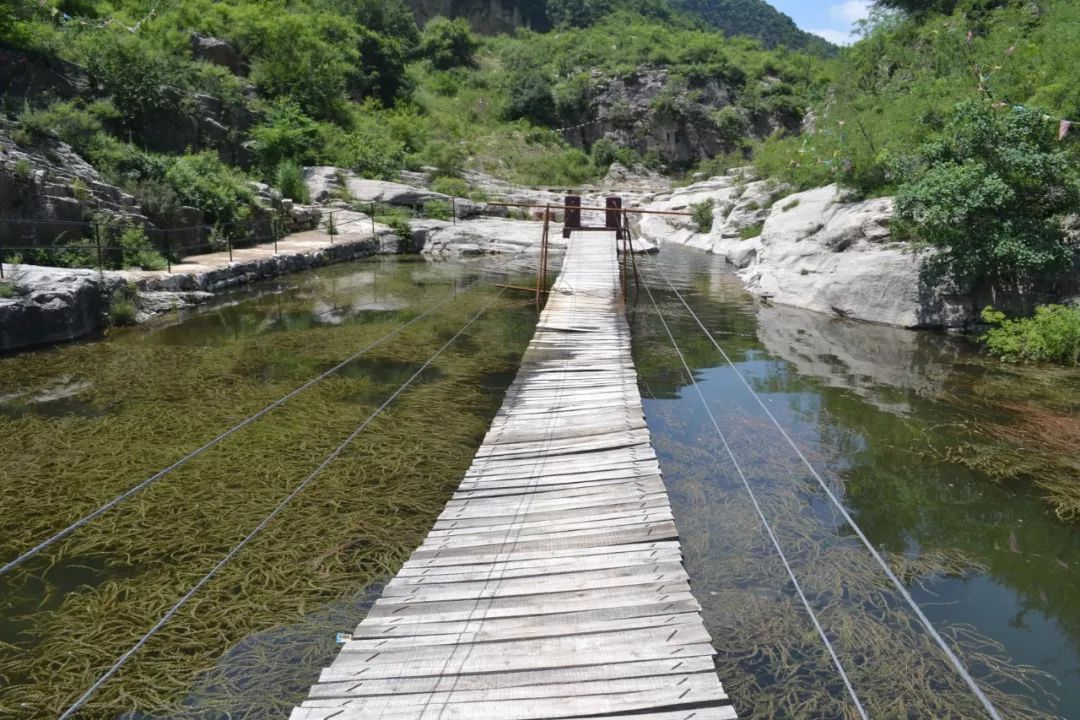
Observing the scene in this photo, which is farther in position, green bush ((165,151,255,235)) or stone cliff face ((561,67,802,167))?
stone cliff face ((561,67,802,167))

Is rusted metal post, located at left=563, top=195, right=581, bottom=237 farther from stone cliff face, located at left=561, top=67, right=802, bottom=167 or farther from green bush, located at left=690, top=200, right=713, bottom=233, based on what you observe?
stone cliff face, located at left=561, top=67, right=802, bottom=167

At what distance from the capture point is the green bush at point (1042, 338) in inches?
448

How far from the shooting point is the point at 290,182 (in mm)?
25609

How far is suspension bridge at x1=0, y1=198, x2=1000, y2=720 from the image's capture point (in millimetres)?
3496

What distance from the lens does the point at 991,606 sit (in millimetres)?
5496

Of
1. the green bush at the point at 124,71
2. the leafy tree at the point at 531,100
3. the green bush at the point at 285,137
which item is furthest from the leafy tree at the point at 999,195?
the leafy tree at the point at 531,100

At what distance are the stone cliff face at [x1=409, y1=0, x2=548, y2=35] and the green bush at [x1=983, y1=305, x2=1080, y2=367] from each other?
55.9 meters

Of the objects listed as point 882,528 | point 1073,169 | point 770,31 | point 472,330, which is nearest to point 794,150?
point 1073,169

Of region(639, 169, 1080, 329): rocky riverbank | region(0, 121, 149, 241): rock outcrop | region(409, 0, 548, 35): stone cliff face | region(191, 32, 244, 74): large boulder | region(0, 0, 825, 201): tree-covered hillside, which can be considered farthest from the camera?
region(409, 0, 548, 35): stone cliff face

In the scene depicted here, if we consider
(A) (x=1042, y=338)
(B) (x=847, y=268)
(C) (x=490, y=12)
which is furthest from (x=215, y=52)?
(C) (x=490, y=12)

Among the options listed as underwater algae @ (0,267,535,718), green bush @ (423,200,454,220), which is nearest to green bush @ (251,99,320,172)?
green bush @ (423,200,454,220)

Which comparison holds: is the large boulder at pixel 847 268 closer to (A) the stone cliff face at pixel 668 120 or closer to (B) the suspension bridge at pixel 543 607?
(B) the suspension bridge at pixel 543 607

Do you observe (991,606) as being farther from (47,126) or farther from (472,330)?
(47,126)

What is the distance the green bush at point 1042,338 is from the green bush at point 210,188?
673 inches
